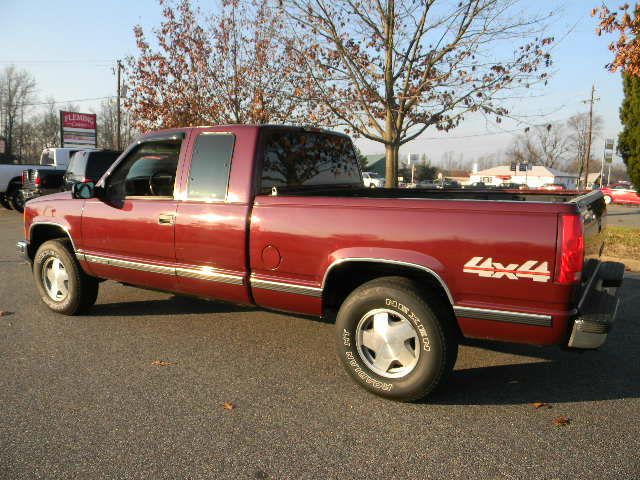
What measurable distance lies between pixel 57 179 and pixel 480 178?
308 feet

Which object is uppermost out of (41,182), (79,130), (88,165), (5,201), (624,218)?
(79,130)

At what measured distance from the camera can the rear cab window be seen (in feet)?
14.0

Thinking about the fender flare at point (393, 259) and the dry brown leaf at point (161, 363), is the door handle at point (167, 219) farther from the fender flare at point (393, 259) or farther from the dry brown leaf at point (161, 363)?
the fender flare at point (393, 259)

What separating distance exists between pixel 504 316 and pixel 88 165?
525 inches

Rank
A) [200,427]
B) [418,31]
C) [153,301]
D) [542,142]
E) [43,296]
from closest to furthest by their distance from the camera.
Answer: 1. [200,427]
2. [43,296]
3. [153,301]
4. [418,31]
5. [542,142]

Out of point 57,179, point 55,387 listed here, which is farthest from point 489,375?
point 57,179

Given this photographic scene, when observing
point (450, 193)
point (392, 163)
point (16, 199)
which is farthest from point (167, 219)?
point (16, 199)

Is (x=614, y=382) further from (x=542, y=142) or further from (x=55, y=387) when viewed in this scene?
(x=542, y=142)

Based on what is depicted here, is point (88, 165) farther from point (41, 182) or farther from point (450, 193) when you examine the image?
point (450, 193)

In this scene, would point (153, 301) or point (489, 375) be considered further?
point (153, 301)

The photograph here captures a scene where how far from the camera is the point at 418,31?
9367mm

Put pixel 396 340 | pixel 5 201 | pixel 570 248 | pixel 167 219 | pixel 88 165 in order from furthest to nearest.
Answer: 1. pixel 5 201
2. pixel 88 165
3. pixel 167 219
4. pixel 396 340
5. pixel 570 248

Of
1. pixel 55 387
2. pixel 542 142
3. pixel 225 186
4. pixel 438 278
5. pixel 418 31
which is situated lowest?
pixel 55 387

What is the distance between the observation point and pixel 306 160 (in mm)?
4703
